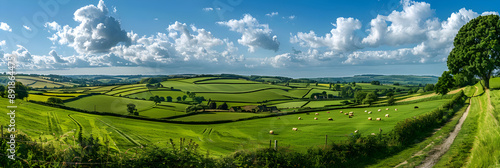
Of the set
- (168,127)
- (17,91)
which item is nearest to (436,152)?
(168,127)

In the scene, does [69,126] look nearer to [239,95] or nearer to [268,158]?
[268,158]

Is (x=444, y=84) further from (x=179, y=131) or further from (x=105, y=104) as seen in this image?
(x=105, y=104)

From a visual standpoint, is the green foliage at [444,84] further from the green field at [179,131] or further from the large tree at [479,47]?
the green field at [179,131]

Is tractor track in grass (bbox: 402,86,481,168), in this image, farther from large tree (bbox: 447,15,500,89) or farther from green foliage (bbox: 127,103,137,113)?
green foliage (bbox: 127,103,137,113)

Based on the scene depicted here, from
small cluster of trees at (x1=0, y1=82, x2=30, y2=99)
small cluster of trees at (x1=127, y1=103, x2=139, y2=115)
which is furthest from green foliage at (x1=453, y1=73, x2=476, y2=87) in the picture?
small cluster of trees at (x1=0, y1=82, x2=30, y2=99)

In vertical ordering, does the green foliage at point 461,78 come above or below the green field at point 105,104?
above

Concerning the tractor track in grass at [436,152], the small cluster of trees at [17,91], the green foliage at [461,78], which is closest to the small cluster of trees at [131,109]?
the small cluster of trees at [17,91]

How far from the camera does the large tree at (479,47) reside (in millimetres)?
27625

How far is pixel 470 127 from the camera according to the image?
17.3 metres

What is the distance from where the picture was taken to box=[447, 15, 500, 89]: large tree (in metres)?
27.6

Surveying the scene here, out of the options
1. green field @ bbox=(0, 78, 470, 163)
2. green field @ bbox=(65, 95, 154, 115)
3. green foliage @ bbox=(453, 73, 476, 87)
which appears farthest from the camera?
green foliage @ bbox=(453, 73, 476, 87)

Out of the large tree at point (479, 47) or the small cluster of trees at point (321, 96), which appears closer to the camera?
the large tree at point (479, 47)

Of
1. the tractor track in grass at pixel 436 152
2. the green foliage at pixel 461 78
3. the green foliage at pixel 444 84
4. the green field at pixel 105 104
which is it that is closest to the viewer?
the tractor track in grass at pixel 436 152

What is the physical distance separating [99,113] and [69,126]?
330 inches
